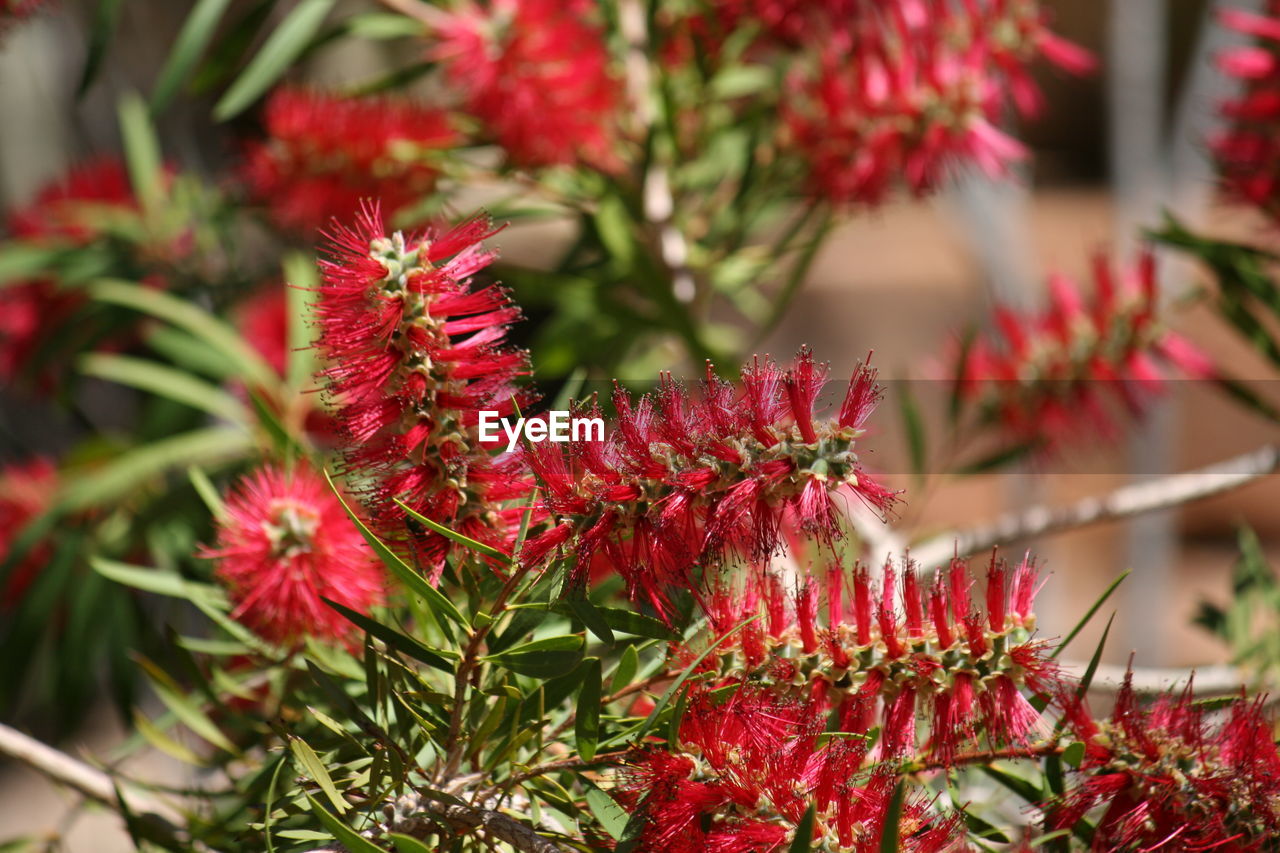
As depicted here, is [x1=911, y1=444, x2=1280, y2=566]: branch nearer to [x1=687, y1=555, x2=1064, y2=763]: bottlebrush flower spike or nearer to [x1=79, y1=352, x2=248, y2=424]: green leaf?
[x1=687, y1=555, x2=1064, y2=763]: bottlebrush flower spike

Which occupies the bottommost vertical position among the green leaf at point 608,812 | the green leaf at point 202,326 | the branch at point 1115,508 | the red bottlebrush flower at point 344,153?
the green leaf at point 608,812

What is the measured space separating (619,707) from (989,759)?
0.12m

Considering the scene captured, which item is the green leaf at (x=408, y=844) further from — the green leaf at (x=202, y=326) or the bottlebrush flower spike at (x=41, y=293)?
the bottlebrush flower spike at (x=41, y=293)

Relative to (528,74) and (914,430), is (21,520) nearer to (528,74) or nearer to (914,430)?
(528,74)

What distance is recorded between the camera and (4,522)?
0.73 m

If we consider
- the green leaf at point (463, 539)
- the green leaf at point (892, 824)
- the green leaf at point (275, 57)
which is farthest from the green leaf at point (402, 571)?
the green leaf at point (275, 57)

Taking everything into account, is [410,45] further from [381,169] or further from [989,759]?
[989,759]

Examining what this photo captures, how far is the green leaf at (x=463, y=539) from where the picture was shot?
27 centimetres

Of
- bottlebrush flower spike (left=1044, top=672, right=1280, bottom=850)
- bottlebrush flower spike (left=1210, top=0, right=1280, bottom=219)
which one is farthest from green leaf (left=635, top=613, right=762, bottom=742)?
bottlebrush flower spike (left=1210, top=0, right=1280, bottom=219)

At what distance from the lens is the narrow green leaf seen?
25 centimetres

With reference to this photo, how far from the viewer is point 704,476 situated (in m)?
0.27

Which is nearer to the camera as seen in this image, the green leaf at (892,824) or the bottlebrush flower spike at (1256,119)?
the green leaf at (892,824)

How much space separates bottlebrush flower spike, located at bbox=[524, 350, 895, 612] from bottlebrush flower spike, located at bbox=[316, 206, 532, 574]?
2 centimetres

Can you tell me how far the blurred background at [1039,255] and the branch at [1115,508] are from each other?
0.03 metres
